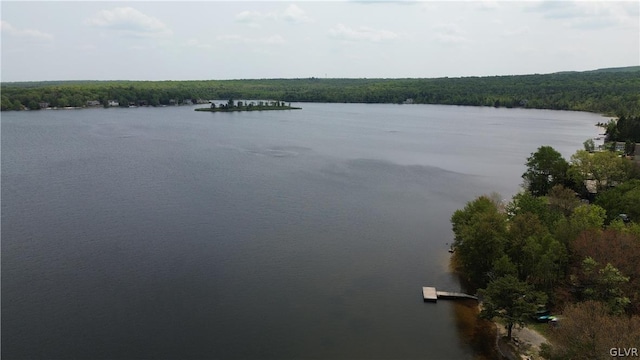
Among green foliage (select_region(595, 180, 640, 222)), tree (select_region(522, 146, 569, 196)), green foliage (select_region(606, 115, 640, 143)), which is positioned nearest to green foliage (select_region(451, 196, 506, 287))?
green foliage (select_region(595, 180, 640, 222))

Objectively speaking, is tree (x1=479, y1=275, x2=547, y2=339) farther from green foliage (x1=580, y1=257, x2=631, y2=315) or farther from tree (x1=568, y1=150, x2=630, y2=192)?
tree (x1=568, y1=150, x2=630, y2=192)

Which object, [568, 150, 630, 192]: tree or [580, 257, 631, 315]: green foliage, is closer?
[580, 257, 631, 315]: green foliage

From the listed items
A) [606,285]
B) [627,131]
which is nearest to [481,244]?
[606,285]

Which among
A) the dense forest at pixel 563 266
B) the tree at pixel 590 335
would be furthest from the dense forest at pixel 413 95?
the tree at pixel 590 335

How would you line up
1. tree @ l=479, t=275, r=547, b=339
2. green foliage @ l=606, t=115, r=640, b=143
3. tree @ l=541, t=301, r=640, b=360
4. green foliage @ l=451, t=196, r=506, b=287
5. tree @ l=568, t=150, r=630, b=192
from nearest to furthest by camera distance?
tree @ l=541, t=301, r=640, b=360, tree @ l=479, t=275, r=547, b=339, green foliage @ l=451, t=196, r=506, b=287, tree @ l=568, t=150, r=630, b=192, green foliage @ l=606, t=115, r=640, b=143

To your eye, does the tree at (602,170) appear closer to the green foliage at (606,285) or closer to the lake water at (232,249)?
the lake water at (232,249)

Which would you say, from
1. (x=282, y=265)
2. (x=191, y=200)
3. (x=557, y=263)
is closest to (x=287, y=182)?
(x=191, y=200)
